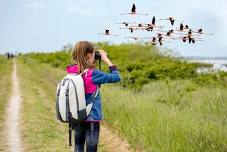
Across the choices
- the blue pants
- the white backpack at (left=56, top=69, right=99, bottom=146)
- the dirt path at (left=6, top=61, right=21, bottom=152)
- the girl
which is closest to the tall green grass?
the blue pants

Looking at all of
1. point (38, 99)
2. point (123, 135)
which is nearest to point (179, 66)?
point (38, 99)

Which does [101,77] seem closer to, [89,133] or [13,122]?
[89,133]

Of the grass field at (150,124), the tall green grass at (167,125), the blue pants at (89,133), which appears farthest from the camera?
the grass field at (150,124)

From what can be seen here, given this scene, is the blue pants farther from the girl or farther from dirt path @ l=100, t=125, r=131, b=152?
dirt path @ l=100, t=125, r=131, b=152

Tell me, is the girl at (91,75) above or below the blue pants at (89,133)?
above

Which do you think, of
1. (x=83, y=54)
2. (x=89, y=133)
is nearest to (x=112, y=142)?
(x=89, y=133)

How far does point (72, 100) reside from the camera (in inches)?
251

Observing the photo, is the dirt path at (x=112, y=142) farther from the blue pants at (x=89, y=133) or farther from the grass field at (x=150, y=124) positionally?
the blue pants at (x=89, y=133)

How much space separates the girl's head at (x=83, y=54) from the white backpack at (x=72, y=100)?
0.17 m

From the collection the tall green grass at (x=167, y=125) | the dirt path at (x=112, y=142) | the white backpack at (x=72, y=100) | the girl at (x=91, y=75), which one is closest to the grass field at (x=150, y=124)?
the tall green grass at (x=167, y=125)

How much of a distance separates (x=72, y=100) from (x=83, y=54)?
1.83 feet

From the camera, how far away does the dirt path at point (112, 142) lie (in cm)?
1044

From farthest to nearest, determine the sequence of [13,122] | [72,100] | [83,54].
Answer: [13,122]
[83,54]
[72,100]

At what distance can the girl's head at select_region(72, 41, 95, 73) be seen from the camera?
6.53m
